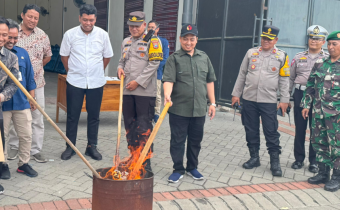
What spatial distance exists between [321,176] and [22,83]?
3.84 meters

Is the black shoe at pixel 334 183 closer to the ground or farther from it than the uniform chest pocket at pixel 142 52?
closer to the ground

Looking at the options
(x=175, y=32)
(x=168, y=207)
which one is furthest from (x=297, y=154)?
(x=175, y=32)

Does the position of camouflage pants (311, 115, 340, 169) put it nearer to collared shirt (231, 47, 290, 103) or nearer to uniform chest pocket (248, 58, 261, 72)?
collared shirt (231, 47, 290, 103)

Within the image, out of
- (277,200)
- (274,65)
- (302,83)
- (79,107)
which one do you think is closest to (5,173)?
(79,107)

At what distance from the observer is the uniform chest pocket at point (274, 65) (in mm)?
5137

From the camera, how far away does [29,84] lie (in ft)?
15.4

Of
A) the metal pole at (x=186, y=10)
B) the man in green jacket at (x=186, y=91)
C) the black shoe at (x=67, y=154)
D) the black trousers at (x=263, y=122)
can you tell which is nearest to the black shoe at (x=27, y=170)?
the black shoe at (x=67, y=154)

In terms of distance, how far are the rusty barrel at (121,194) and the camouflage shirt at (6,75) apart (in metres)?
1.55

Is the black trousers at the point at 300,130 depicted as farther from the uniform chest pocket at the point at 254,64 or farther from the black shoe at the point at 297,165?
the uniform chest pocket at the point at 254,64

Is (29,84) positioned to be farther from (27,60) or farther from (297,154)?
(297,154)

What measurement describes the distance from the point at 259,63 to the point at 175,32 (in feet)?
21.0

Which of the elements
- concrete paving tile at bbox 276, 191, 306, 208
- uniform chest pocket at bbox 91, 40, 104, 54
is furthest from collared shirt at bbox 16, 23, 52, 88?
concrete paving tile at bbox 276, 191, 306, 208

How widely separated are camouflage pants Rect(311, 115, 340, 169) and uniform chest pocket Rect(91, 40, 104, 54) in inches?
119

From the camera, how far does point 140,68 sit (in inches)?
197
